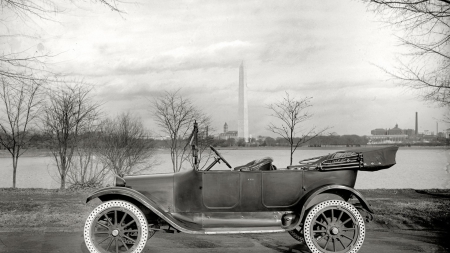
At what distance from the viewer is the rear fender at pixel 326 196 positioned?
4.83 metres

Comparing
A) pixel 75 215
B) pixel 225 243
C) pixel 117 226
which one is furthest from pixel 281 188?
pixel 75 215

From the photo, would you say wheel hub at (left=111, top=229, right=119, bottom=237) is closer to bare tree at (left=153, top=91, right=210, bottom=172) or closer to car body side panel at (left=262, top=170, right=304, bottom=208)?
car body side panel at (left=262, top=170, right=304, bottom=208)

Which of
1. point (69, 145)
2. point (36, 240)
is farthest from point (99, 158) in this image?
point (36, 240)

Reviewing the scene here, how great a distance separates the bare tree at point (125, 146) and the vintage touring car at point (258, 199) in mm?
14489

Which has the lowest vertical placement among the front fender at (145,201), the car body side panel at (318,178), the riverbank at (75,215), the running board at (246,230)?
the riverbank at (75,215)

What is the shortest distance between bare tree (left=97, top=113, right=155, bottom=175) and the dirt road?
1357 cm

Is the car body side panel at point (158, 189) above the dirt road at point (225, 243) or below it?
above

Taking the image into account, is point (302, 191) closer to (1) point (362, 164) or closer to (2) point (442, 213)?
(1) point (362, 164)

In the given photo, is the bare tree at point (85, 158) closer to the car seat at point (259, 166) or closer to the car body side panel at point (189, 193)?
the car body side panel at point (189, 193)

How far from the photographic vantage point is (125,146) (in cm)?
2022

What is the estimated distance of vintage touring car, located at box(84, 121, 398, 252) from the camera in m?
4.85

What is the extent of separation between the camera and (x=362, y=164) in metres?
5.00

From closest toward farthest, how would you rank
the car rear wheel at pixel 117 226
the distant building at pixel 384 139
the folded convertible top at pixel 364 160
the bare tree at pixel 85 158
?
1. the car rear wheel at pixel 117 226
2. the folded convertible top at pixel 364 160
3. the distant building at pixel 384 139
4. the bare tree at pixel 85 158

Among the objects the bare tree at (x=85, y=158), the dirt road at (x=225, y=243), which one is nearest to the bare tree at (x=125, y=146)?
the bare tree at (x=85, y=158)
